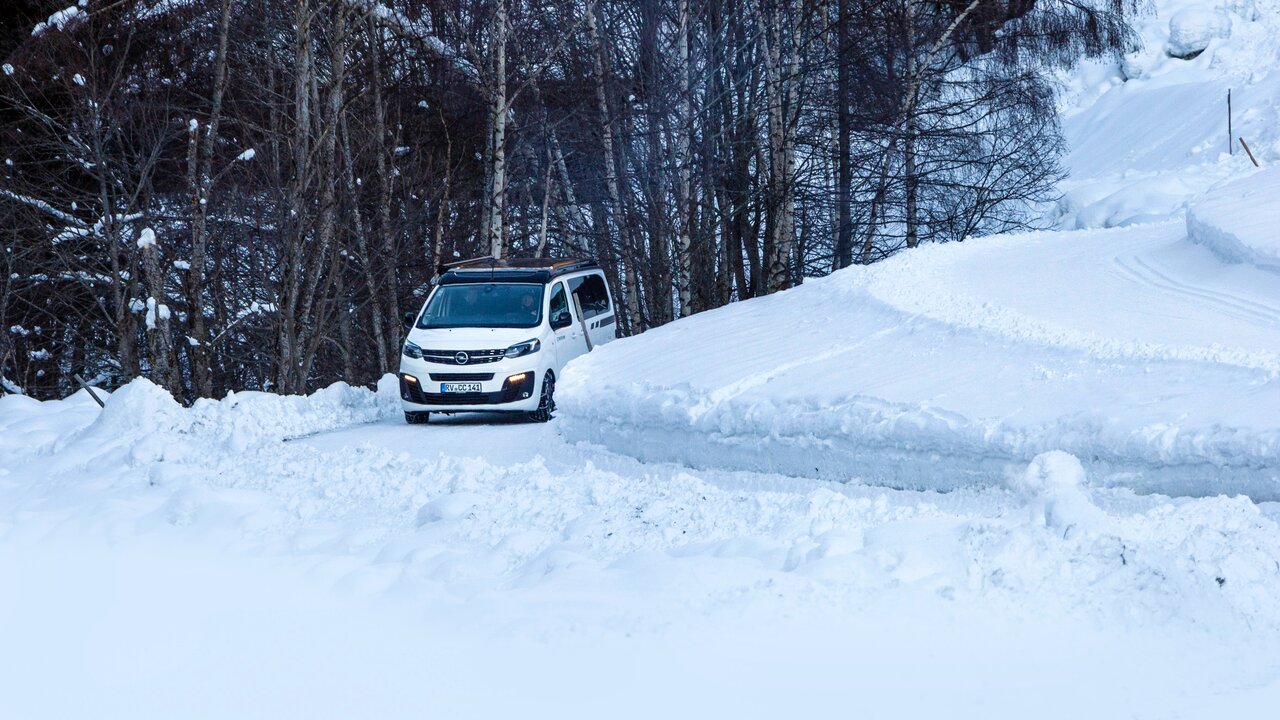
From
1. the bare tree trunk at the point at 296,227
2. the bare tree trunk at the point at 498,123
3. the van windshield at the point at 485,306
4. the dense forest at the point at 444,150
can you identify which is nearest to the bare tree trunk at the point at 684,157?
the dense forest at the point at 444,150

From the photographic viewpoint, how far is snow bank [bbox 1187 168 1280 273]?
12.1m

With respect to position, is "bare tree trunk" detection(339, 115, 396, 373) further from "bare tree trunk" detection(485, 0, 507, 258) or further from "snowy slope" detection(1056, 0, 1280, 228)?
"snowy slope" detection(1056, 0, 1280, 228)

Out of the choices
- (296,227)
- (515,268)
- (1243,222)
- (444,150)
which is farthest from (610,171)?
(1243,222)

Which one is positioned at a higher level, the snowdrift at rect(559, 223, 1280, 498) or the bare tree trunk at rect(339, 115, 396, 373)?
the bare tree trunk at rect(339, 115, 396, 373)

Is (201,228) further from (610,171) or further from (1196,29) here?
(1196,29)

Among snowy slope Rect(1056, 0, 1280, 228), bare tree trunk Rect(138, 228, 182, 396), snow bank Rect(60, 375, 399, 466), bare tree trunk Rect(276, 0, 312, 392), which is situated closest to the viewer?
snow bank Rect(60, 375, 399, 466)

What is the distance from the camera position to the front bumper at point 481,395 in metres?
13.9

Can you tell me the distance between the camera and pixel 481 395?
13.9m

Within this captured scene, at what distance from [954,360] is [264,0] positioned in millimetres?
16442

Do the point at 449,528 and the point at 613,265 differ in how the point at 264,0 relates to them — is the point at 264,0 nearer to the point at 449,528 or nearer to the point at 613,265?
the point at 613,265

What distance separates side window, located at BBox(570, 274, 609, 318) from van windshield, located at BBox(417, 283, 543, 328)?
33.9 inches

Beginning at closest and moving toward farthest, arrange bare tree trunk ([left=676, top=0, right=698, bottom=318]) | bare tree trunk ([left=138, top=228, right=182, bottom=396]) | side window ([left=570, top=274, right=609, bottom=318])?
side window ([left=570, top=274, right=609, bottom=318]), bare tree trunk ([left=138, top=228, right=182, bottom=396]), bare tree trunk ([left=676, top=0, right=698, bottom=318])

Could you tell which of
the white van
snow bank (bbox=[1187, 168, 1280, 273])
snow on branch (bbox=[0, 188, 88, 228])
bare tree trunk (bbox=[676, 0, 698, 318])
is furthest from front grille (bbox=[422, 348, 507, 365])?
snow on branch (bbox=[0, 188, 88, 228])

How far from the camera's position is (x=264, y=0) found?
22.6 m
